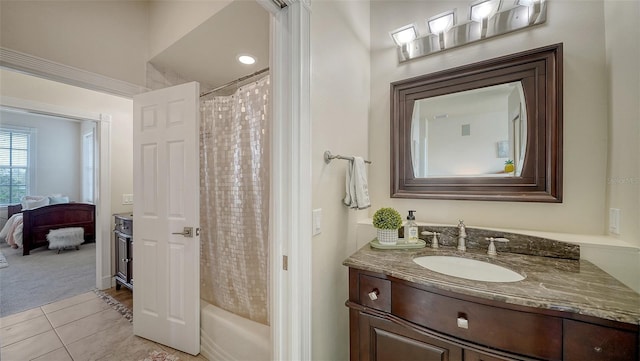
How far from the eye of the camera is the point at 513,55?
53.7 inches

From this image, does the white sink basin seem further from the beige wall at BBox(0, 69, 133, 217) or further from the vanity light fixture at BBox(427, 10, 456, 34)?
the beige wall at BBox(0, 69, 133, 217)

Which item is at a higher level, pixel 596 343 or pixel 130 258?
pixel 596 343

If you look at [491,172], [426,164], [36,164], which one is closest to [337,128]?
[426,164]

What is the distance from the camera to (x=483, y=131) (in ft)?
4.75

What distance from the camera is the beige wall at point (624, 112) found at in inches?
38.6

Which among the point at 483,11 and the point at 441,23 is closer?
the point at 483,11

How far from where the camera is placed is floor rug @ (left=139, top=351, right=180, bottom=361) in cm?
172

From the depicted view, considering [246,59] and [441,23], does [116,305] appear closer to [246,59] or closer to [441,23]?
[246,59]

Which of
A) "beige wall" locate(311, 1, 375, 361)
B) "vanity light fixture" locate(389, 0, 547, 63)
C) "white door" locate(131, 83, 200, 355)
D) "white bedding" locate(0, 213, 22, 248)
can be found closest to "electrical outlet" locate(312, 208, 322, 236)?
"beige wall" locate(311, 1, 375, 361)

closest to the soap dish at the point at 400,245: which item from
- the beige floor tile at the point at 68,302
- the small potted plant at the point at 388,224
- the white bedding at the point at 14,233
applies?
the small potted plant at the point at 388,224

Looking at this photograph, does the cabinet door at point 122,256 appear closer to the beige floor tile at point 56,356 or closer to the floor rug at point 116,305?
the floor rug at point 116,305

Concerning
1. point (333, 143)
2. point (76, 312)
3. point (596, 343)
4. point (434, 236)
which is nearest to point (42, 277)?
point (76, 312)

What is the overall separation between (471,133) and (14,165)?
317 inches

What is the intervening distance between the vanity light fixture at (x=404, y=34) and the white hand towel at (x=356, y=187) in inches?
35.9
